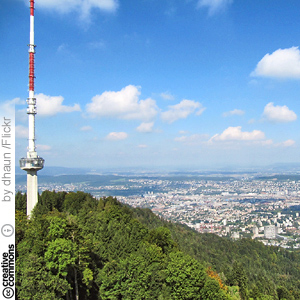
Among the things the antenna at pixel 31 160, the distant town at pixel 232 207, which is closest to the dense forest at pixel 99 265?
the antenna at pixel 31 160

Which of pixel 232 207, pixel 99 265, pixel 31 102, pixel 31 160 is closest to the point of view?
pixel 99 265

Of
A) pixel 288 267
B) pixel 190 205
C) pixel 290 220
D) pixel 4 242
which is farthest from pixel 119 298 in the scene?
pixel 190 205

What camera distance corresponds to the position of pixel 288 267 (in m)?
61.3

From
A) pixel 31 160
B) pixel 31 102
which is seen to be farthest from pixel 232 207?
pixel 31 102

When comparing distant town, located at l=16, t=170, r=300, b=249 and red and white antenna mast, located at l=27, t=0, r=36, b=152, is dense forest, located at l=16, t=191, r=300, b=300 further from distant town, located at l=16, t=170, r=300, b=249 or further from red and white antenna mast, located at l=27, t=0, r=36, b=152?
distant town, located at l=16, t=170, r=300, b=249

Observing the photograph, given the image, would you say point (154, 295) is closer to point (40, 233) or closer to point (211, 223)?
point (40, 233)

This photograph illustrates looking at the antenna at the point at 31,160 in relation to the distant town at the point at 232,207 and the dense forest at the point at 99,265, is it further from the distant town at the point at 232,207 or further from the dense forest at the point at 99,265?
the distant town at the point at 232,207

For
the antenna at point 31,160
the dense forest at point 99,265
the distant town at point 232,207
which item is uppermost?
the antenna at point 31,160

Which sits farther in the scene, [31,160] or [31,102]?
[31,102]

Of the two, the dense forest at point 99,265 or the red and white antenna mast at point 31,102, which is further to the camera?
the red and white antenna mast at point 31,102

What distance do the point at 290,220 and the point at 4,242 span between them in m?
121

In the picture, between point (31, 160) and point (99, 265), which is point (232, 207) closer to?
A: point (31, 160)

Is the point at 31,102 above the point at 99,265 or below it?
above

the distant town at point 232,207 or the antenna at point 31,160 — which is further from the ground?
the antenna at point 31,160
